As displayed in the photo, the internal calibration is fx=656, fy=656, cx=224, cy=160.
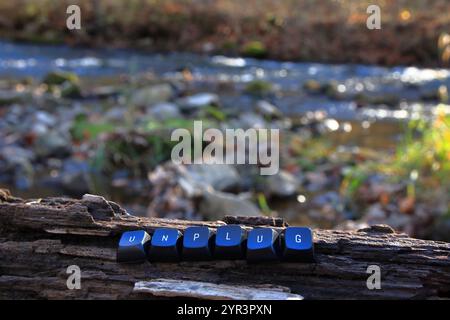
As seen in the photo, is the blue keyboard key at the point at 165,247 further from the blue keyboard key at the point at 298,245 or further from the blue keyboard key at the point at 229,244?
the blue keyboard key at the point at 298,245

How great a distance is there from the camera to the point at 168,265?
1.39 meters

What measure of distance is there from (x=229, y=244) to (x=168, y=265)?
5.5 inches

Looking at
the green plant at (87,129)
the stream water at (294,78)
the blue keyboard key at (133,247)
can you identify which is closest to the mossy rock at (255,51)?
the stream water at (294,78)

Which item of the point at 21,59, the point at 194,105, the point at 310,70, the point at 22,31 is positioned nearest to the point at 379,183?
the point at 194,105

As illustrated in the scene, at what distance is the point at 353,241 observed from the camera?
144 centimetres

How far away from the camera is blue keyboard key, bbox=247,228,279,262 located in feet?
4.37

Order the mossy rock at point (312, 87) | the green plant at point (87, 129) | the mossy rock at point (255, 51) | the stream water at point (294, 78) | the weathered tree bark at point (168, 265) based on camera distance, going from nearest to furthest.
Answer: the weathered tree bark at point (168, 265), the green plant at point (87, 129), the stream water at point (294, 78), the mossy rock at point (312, 87), the mossy rock at point (255, 51)

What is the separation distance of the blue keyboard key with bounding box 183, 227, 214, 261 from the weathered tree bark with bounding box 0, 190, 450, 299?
0.03 meters

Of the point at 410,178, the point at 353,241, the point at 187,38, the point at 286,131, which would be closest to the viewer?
the point at 353,241

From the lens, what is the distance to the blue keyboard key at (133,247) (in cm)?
137

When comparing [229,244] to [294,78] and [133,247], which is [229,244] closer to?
[133,247]

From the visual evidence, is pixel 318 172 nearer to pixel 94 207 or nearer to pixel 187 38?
pixel 94 207

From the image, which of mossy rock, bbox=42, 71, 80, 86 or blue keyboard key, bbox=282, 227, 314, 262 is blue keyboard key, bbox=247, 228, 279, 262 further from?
mossy rock, bbox=42, 71, 80, 86

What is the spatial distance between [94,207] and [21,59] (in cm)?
1333
